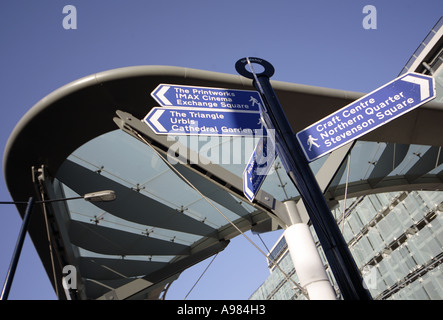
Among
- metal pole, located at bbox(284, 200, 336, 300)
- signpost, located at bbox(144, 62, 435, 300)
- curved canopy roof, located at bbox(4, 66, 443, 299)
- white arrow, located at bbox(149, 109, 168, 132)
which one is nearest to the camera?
signpost, located at bbox(144, 62, 435, 300)

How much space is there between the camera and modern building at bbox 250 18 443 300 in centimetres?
1044

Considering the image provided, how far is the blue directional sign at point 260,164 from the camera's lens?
3.30 metres

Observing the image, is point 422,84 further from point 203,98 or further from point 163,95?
point 163,95

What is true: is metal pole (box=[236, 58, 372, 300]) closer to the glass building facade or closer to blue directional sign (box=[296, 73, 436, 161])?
blue directional sign (box=[296, 73, 436, 161])

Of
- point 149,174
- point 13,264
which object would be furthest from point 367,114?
point 149,174

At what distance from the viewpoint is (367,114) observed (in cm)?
299

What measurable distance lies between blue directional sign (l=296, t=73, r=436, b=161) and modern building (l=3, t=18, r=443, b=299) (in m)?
1.50

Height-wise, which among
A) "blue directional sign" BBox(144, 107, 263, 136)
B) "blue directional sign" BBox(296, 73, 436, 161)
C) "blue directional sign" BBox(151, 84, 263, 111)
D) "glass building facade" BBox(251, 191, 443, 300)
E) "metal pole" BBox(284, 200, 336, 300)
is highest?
"glass building facade" BBox(251, 191, 443, 300)

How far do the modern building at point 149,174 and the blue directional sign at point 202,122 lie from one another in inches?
12.8

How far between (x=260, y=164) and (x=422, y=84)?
1.68m

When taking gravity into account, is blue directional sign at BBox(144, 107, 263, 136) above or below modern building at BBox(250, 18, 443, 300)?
below

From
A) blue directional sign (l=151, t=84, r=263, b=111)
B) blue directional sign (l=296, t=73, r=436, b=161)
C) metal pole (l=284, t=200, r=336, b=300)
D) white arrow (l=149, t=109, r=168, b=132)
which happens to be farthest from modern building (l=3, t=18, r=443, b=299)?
blue directional sign (l=296, t=73, r=436, b=161)
